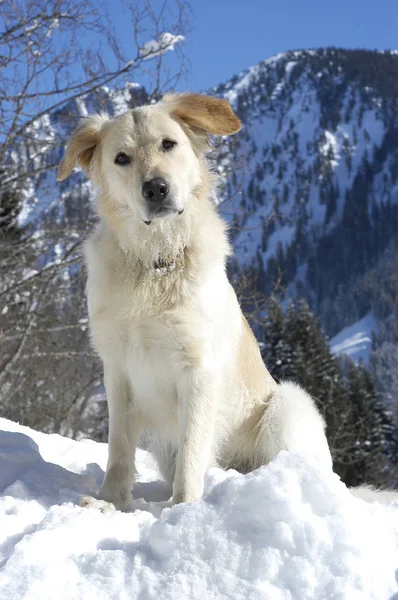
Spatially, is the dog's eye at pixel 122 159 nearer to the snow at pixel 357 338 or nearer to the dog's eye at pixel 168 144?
the dog's eye at pixel 168 144

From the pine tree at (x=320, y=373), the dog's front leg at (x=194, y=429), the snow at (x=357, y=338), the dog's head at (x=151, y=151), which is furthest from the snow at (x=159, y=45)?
the snow at (x=357, y=338)

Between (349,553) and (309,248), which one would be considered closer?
(349,553)

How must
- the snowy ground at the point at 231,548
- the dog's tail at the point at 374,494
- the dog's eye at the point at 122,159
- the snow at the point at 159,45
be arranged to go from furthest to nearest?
the snow at the point at 159,45
the dog's tail at the point at 374,494
the dog's eye at the point at 122,159
the snowy ground at the point at 231,548

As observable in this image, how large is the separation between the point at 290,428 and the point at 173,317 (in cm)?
122

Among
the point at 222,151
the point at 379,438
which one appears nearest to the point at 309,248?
the point at 379,438

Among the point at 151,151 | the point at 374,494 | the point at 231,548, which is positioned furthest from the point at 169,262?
the point at 374,494

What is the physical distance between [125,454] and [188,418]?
0.53 m

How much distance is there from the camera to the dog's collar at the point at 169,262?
140 inches

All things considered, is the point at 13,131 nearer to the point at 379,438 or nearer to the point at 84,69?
the point at 84,69

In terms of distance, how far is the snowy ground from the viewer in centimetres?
201

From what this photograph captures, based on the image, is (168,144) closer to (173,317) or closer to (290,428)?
(173,317)

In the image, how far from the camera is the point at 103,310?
346 centimetres

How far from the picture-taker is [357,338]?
145 metres

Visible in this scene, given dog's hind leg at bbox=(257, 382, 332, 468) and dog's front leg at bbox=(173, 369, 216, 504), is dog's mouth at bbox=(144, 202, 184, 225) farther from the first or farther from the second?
dog's hind leg at bbox=(257, 382, 332, 468)
